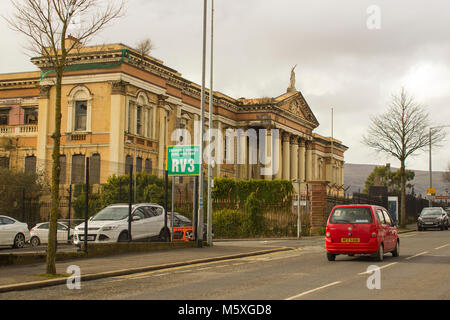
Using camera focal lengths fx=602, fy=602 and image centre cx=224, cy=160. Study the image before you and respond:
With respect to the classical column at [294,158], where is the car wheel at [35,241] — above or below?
below

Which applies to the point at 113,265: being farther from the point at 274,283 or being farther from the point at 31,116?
the point at 31,116

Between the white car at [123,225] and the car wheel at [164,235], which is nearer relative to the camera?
the white car at [123,225]

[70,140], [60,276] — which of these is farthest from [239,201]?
[60,276]

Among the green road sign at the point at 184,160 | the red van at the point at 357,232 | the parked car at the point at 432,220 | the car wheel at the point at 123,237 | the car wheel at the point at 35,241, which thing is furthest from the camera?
the parked car at the point at 432,220

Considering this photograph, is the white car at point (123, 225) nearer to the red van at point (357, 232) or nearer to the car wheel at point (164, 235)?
the car wheel at point (164, 235)

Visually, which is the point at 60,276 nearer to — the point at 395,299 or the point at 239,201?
the point at 395,299

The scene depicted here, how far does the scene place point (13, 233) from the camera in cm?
2181

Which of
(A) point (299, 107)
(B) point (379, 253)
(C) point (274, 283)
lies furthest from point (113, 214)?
(A) point (299, 107)

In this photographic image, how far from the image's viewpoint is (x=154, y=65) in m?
50.2

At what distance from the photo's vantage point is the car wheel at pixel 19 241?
22.1 metres

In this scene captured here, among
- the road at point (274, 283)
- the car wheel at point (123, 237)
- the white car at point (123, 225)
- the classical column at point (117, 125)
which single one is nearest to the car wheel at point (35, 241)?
the white car at point (123, 225)

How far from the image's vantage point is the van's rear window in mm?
17875

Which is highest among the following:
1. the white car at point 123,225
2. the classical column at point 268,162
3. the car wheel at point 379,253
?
the classical column at point 268,162

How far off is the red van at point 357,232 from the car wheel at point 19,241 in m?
11.4
